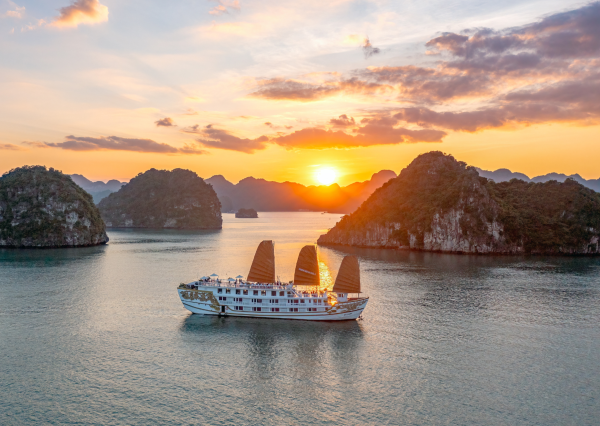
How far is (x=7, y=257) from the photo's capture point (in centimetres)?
14188

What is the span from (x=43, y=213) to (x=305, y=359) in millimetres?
171856

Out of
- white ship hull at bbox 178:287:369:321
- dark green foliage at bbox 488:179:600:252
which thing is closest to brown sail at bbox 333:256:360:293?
white ship hull at bbox 178:287:369:321

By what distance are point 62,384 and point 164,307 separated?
32.4 metres

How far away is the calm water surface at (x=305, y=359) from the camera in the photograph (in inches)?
1646

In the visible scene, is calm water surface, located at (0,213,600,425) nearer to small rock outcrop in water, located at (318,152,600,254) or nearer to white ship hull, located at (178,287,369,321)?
white ship hull, located at (178,287,369,321)

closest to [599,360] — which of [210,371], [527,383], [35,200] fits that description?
[527,383]

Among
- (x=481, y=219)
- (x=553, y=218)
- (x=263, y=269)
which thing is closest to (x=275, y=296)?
(x=263, y=269)

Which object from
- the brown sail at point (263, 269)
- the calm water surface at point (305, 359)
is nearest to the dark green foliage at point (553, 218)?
the calm water surface at point (305, 359)

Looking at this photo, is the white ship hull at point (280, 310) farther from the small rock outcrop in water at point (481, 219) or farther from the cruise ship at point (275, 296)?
the small rock outcrop in water at point (481, 219)

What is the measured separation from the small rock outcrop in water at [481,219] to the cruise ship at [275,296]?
109m

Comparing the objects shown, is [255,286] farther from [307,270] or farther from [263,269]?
[307,270]

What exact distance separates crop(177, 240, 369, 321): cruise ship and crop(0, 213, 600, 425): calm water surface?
2.34 metres

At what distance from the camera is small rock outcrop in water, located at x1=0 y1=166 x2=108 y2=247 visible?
174 meters

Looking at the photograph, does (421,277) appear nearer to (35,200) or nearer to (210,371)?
(210,371)
